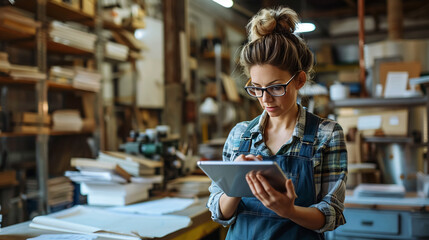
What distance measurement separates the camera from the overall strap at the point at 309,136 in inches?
56.9

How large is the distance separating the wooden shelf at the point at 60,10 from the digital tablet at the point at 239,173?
2.84 meters

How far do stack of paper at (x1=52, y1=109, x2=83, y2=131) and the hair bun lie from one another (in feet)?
8.46

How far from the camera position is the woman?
4.63 ft

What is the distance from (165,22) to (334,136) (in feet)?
9.03

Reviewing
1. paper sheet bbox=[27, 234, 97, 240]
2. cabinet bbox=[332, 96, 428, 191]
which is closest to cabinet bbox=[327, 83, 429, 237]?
cabinet bbox=[332, 96, 428, 191]

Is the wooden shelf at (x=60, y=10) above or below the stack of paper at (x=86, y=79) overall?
above

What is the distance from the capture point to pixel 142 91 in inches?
214

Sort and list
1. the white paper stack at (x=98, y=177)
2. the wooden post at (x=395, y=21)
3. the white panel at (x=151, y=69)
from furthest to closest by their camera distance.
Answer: the wooden post at (x=395, y=21)
the white panel at (x=151, y=69)
the white paper stack at (x=98, y=177)

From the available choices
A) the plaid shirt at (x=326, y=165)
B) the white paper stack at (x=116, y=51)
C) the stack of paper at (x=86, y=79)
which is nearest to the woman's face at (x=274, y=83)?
the plaid shirt at (x=326, y=165)

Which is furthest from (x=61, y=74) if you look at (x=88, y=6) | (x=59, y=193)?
(x=59, y=193)

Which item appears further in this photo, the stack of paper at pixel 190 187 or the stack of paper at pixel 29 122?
the stack of paper at pixel 29 122

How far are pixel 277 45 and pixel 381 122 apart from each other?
7.44 feet

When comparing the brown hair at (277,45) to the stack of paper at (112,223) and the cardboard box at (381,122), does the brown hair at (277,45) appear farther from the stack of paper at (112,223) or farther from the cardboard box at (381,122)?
the cardboard box at (381,122)

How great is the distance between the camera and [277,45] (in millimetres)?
1441
